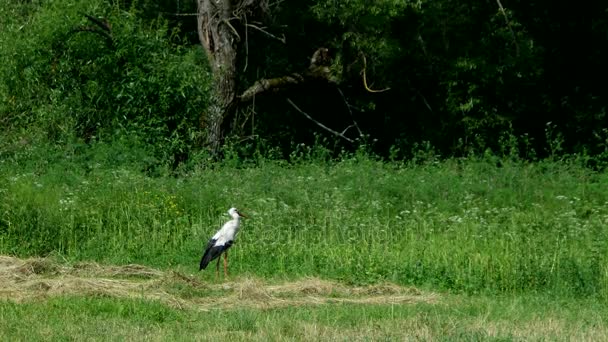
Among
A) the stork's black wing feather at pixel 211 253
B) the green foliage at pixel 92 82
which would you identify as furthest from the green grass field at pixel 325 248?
the green foliage at pixel 92 82

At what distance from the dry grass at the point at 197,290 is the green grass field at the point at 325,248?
4cm

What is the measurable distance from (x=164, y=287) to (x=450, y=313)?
11.3 feet

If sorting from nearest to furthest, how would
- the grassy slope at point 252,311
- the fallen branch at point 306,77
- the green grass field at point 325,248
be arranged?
1. the grassy slope at point 252,311
2. the green grass field at point 325,248
3. the fallen branch at point 306,77

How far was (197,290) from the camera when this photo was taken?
533 inches

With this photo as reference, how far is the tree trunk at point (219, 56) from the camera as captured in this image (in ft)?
83.5

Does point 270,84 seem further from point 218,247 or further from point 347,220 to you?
point 218,247

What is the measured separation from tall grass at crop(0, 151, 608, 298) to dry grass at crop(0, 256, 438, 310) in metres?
0.76

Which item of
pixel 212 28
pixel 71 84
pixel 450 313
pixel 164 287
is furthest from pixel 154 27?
pixel 450 313

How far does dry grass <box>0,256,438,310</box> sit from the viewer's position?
Result: 42.8 ft

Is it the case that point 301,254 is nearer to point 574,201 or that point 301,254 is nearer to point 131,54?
point 574,201

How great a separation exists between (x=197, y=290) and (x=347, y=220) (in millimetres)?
4297

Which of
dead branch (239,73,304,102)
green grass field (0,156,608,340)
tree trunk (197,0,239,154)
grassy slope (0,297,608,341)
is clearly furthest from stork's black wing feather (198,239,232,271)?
dead branch (239,73,304,102)

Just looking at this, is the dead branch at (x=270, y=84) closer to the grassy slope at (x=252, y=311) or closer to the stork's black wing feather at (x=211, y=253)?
the stork's black wing feather at (x=211, y=253)

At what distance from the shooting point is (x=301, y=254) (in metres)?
15.7
